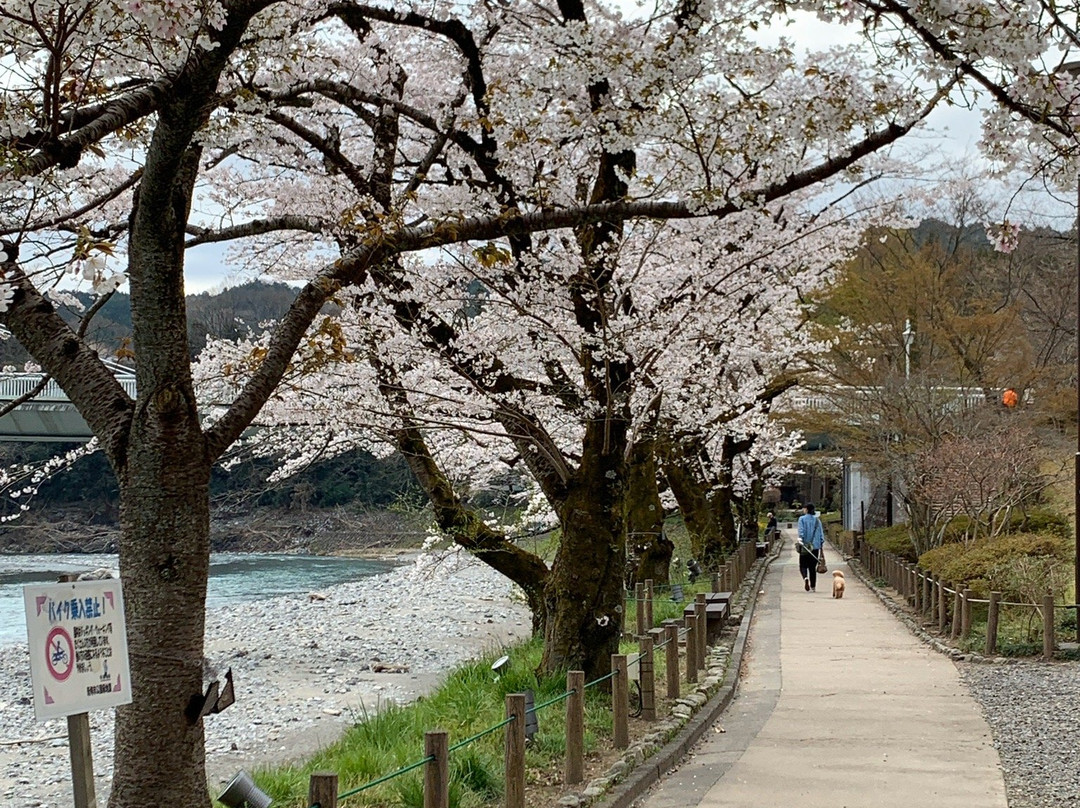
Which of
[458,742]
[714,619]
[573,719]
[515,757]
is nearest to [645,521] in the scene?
[714,619]

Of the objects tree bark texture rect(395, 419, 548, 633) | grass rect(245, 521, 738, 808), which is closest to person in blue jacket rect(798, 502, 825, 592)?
tree bark texture rect(395, 419, 548, 633)

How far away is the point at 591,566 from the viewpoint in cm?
880

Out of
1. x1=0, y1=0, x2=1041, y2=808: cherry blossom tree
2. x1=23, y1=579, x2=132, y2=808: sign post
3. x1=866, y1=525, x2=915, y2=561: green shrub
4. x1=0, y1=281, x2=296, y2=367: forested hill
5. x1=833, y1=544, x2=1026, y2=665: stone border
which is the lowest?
x1=833, y1=544, x2=1026, y2=665: stone border

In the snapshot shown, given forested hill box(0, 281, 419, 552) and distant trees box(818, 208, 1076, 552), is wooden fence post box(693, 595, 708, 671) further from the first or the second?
forested hill box(0, 281, 419, 552)

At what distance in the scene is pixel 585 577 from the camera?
28.8 ft

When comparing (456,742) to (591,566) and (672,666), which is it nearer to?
(591,566)

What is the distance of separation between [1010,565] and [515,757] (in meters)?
10.2

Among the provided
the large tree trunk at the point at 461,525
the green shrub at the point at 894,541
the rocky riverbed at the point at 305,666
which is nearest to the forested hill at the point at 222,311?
the rocky riverbed at the point at 305,666

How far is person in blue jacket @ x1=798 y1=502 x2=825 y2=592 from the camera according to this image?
21516 millimetres

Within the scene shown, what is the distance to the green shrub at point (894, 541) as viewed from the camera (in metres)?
25.0

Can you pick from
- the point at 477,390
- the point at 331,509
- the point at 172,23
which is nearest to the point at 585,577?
the point at 477,390

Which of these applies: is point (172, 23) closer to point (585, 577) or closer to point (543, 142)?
point (543, 142)

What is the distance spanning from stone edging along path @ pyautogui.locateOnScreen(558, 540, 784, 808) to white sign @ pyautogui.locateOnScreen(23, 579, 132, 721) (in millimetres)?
2858

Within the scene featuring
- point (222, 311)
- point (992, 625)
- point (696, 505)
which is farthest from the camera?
point (222, 311)
